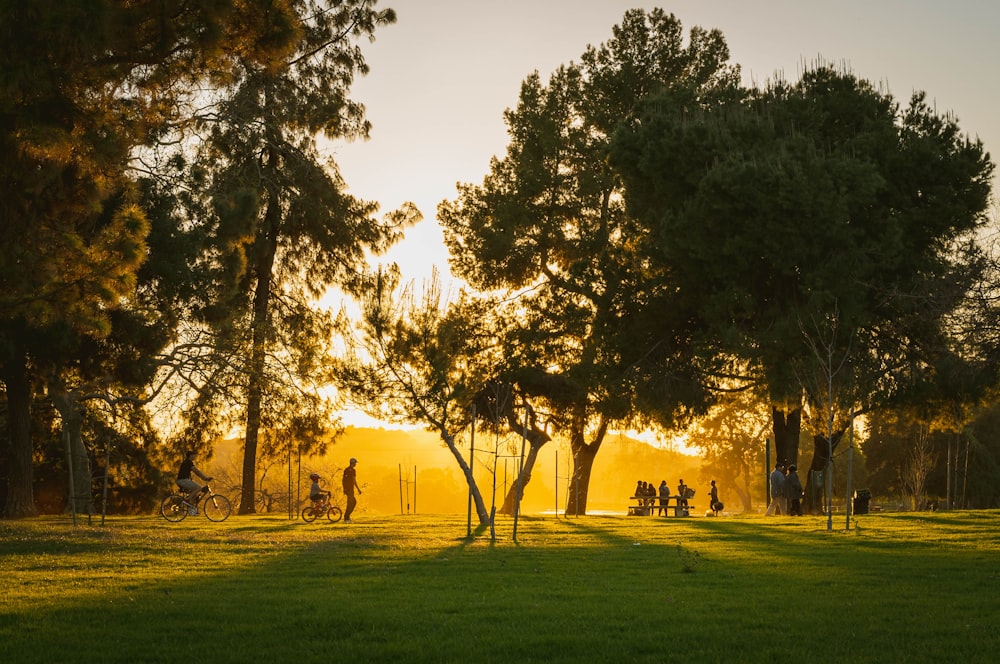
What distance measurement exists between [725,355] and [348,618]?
22.2 m

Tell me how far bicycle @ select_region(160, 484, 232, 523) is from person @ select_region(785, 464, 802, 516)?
16.4 metres

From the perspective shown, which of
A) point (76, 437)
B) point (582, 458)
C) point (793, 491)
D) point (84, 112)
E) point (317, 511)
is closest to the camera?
point (84, 112)

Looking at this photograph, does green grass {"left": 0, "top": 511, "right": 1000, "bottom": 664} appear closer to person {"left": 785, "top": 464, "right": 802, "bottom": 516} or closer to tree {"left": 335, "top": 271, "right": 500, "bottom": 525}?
tree {"left": 335, "top": 271, "right": 500, "bottom": 525}

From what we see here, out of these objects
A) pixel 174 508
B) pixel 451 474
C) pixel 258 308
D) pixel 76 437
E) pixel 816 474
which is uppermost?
pixel 258 308

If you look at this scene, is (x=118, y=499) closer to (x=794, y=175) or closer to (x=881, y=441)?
(x=794, y=175)

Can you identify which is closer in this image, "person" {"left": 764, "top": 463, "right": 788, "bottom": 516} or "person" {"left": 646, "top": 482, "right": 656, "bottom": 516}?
"person" {"left": 764, "top": 463, "right": 788, "bottom": 516}

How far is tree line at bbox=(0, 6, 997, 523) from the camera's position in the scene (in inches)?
969

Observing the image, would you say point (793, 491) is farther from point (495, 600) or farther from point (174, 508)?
point (495, 600)

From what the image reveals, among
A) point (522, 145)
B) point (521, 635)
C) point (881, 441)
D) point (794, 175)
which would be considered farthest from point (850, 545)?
point (881, 441)

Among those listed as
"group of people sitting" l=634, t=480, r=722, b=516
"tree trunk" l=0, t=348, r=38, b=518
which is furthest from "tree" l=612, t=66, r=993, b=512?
"tree trunk" l=0, t=348, r=38, b=518

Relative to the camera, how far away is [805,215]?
1048 inches

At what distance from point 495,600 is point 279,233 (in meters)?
27.4

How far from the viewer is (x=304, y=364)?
104ft

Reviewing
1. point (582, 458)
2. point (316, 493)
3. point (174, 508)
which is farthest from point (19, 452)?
point (582, 458)
